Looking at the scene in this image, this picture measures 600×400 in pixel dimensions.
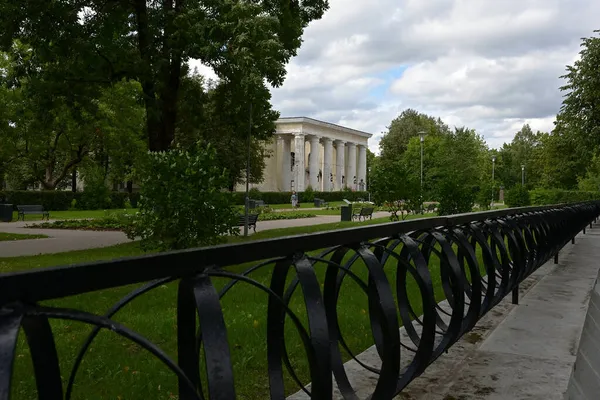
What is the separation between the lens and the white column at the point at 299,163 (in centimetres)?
7588

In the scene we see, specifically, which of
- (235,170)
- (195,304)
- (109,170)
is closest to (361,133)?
(235,170)

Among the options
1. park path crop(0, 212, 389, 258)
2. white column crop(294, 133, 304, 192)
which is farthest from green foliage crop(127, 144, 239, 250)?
white column crop(294, 133, 304, 192)

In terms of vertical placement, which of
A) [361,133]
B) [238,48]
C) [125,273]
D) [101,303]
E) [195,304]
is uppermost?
[361,133]

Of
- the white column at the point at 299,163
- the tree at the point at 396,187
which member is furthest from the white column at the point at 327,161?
the tree at the point at 396,187

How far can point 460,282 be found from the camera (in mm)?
3545

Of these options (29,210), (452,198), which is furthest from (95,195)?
(452,198)

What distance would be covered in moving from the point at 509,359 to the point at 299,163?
72.8 meters

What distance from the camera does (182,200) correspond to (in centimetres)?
802

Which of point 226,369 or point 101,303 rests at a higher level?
point 226,369

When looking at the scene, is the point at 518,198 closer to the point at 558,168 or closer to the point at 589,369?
the point at 558,168

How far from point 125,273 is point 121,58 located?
14312mm

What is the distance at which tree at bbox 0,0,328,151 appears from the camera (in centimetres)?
1230

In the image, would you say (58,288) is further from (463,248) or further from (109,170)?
(109,170)

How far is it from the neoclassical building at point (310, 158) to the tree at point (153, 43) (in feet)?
183
